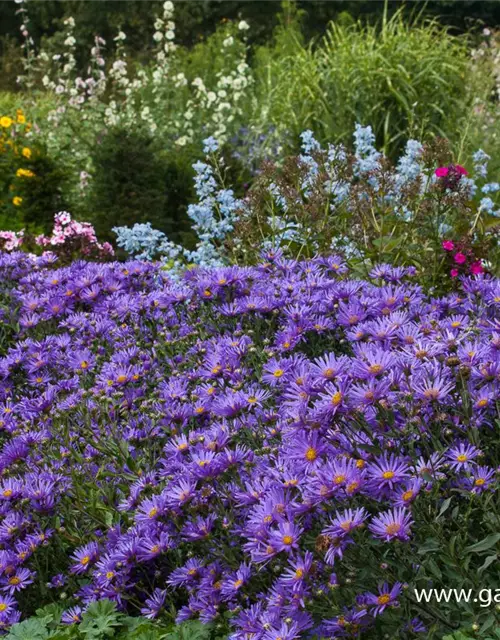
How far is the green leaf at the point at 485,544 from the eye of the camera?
5.28 ft

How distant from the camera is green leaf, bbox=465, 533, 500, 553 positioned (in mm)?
1610

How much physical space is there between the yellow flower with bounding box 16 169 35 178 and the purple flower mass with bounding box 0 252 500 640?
4450mm

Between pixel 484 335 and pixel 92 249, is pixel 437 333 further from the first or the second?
pixel 92 249

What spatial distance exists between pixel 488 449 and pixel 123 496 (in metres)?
0.93

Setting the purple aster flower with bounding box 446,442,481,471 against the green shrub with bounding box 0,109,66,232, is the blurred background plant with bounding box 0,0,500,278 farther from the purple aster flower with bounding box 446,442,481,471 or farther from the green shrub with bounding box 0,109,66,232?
the purple aster flower with bounding box 446,442,481,471

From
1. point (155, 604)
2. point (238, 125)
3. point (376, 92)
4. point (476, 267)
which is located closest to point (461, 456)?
point (155, 604)

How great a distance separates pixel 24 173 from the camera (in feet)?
24.7

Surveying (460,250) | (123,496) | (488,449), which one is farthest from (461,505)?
(460,250)

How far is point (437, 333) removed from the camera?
2.18m

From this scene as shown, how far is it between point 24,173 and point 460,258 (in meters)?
4.76

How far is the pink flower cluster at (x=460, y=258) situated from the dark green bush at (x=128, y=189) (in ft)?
10.7

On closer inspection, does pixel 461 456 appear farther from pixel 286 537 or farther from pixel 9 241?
pixel 9 241

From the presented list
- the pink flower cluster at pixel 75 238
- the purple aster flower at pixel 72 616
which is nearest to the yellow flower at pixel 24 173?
the pink flower cluster at pixel 75 238

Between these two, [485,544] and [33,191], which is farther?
[33,191]
